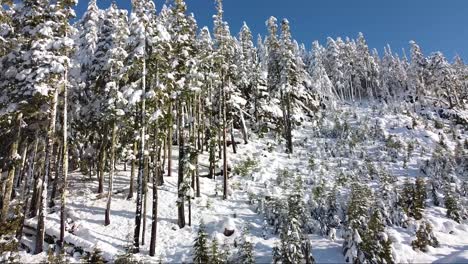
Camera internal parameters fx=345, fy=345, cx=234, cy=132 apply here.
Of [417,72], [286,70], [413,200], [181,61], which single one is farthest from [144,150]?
[417,72]

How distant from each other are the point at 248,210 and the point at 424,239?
11951mm

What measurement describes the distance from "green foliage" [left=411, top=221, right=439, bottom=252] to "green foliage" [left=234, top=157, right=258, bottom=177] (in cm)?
1718

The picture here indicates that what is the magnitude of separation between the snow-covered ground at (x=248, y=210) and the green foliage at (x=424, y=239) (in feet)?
1.10

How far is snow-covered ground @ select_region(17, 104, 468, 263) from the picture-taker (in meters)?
19.3

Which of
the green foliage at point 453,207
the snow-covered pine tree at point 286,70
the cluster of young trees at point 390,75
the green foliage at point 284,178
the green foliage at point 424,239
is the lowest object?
the green foliage at point 424,239

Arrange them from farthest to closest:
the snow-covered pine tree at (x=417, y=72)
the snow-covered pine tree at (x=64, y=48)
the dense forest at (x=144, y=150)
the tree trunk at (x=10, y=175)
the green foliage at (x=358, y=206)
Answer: the snow-covered pine tree at (x=417, y=72)
the tree trunk at (x=10, y=175)
the snow-covered pine tree at (x=64, y=48)
the dense forest at (x=144, y=150)
the green foliage at (x=358, y=206)

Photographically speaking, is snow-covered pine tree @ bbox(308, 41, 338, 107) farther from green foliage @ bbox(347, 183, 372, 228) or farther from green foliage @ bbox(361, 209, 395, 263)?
green foliage @ bbox(361, 209, 395, 263)

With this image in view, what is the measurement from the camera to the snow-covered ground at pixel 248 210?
19.3 m

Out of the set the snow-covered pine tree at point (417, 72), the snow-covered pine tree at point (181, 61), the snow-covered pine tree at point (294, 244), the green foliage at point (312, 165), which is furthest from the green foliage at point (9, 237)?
the snow-covered pine tree at point (417, 72)

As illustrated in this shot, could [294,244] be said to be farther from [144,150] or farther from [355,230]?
[144,150]

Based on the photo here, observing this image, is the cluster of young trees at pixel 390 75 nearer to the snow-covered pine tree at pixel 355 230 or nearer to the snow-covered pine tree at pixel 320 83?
the snow-covered pine tree at pixel 320 83

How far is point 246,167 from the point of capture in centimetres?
3456

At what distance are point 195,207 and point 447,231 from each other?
17.0 metres

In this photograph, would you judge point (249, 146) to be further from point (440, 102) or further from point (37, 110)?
point (440, 102)
